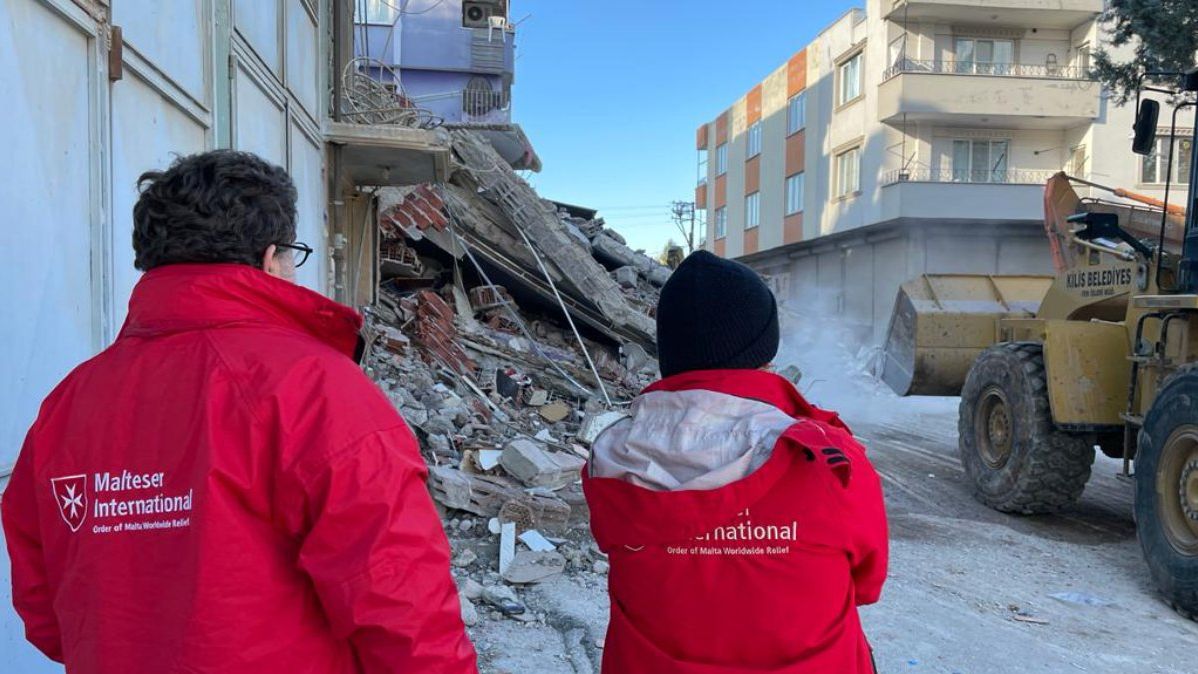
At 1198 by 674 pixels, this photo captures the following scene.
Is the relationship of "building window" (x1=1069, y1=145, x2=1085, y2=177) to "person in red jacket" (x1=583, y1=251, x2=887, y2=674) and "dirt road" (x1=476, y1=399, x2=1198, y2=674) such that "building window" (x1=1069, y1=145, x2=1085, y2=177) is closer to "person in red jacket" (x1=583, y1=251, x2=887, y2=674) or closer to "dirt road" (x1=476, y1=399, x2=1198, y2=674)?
"dirt road" (x1=476, y1=399, x2=1198, y2=674)

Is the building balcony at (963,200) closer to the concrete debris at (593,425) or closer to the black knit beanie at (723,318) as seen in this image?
the concrete debris at (593,425)

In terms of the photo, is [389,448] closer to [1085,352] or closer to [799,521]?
[799,521]

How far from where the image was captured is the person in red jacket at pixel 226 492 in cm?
135

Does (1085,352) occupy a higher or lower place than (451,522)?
higher

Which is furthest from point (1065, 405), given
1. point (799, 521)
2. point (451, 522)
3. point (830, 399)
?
point (830, 399)

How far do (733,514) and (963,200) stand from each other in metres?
22.4

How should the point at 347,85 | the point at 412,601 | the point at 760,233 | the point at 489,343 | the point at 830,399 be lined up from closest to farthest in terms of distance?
the point at 412,601, the point at 347,85, the point at 489,343, the point at 830,399, the point at 760,233

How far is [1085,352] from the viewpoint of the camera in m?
6.11

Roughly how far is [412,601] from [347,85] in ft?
29.0

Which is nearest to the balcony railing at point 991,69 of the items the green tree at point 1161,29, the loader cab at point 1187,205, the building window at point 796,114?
the building window at point 796,114

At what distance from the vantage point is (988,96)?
21797 mm

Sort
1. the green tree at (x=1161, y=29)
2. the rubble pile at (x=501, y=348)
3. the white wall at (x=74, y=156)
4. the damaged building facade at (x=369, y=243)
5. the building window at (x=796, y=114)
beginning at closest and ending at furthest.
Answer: the white wall at (x=74, y=156) < the damaged building facade at (x=369, y=243) < the rubble pile at (x=501, y=348) < the green tree at (x=1161, y=29) < the building window at (x=796, y=114)

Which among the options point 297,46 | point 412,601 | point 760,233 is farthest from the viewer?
point 760,233

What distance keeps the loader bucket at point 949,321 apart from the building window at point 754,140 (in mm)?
23752
